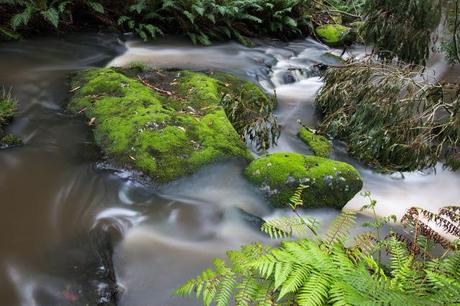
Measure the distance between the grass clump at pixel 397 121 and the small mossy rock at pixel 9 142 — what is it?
4.42 metres

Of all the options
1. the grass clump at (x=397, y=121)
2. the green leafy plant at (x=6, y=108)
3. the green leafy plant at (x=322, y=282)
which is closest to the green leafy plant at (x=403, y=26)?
the grass clump at (x=397, y=121)

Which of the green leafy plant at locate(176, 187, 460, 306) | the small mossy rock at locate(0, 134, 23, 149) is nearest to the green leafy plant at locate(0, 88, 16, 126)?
the small mossy rock at locate(0, 134, 23, 149)

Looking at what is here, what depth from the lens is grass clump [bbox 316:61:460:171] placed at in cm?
593

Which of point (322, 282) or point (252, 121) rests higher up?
point (322, 282)

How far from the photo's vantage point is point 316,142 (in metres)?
6.25

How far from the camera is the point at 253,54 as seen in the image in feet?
31.6

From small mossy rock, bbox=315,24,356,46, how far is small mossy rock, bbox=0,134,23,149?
28.9 ft

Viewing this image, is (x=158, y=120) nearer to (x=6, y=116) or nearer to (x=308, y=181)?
(x=6, y=116)

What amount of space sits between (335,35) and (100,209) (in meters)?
9.36

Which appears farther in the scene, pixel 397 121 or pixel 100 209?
pixel 397 121

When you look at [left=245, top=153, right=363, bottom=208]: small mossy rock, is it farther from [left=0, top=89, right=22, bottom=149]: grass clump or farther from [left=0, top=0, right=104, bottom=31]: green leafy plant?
[left=0, top=0, right=104, bottom=31]: green leafy plant

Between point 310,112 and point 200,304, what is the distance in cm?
502

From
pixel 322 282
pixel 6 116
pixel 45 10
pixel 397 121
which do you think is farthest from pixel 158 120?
pixel 45 10

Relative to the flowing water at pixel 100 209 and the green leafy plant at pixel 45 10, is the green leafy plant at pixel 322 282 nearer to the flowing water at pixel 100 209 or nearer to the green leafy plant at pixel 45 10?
the flowing water at pixel 100 209
